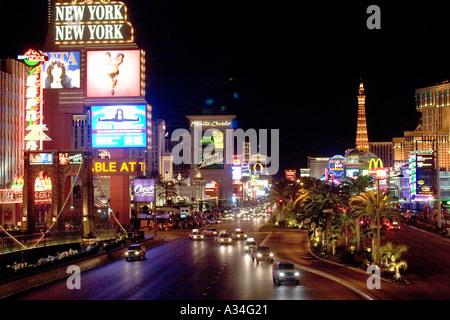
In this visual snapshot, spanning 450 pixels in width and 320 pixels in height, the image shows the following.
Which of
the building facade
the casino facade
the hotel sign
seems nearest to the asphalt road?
the hotel sign

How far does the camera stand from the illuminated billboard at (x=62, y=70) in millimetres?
64188

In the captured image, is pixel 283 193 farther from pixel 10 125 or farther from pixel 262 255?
pixel 262 255

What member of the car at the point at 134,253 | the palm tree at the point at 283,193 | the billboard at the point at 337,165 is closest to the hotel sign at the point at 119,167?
the car at the point at 134,253

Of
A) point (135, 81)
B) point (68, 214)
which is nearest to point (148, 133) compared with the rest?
point (135, 81)

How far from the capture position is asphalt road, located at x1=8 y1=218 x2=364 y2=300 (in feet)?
77.9

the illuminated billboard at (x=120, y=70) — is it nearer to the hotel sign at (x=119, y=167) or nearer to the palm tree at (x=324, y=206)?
the hotel sign at (x=119, y=167)

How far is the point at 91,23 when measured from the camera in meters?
66.6

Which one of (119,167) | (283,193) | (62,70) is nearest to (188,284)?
(119,167)

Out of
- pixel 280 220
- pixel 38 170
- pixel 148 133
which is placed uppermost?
pixel 148 133

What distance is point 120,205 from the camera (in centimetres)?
6669

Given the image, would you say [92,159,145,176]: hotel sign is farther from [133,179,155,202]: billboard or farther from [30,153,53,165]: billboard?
[30,153,53,165]: billboard
